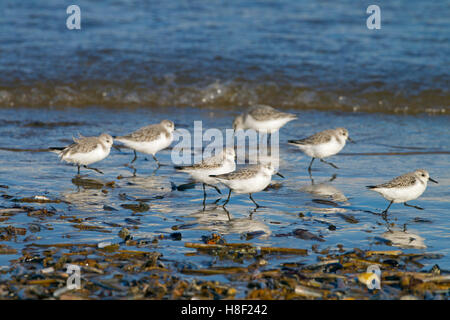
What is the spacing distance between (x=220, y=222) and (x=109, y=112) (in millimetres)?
7303

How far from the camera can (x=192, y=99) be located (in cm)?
1394

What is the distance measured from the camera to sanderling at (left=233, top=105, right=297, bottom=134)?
1062 cm

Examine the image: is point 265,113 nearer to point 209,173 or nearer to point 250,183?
point 209,173

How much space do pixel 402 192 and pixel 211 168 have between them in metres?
2.22

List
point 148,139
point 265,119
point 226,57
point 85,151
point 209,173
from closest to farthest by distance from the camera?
point 209,173, point 85,151, point 148,139, point 265,119, point 226,57

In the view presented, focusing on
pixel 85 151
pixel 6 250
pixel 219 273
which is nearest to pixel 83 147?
pixel 85 151

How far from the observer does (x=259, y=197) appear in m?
7.41

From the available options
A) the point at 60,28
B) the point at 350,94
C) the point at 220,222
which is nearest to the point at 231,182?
the point at 220,222

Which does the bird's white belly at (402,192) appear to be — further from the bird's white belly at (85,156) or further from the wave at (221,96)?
the wave at (221,96)

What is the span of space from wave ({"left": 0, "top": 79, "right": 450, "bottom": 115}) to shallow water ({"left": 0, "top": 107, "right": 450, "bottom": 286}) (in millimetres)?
1602
